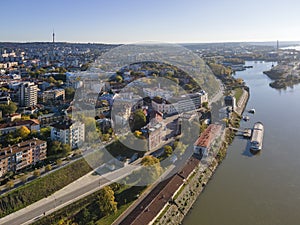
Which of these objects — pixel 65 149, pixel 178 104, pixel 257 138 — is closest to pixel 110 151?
pixel 65 149

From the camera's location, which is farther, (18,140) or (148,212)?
(18,140)

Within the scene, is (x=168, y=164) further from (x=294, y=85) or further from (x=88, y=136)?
(x=294, y=85)

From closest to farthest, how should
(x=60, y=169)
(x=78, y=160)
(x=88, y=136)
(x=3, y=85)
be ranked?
1. (x=60, y=169)
2. (x=78, y=160)
3. (x=88, y=136)
4. (x=3, y=85)

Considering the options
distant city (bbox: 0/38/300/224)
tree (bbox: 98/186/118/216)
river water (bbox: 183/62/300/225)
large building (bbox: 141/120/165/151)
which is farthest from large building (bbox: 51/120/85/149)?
river water (bbox: 183/62/300/225)

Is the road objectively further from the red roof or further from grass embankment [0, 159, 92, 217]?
the red roof

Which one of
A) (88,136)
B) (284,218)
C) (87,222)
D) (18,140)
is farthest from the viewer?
(88,136)

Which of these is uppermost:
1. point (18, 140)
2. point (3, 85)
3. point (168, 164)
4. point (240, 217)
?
point (3, 85)

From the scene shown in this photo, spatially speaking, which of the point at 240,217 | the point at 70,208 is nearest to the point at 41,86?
the point at 70,208
